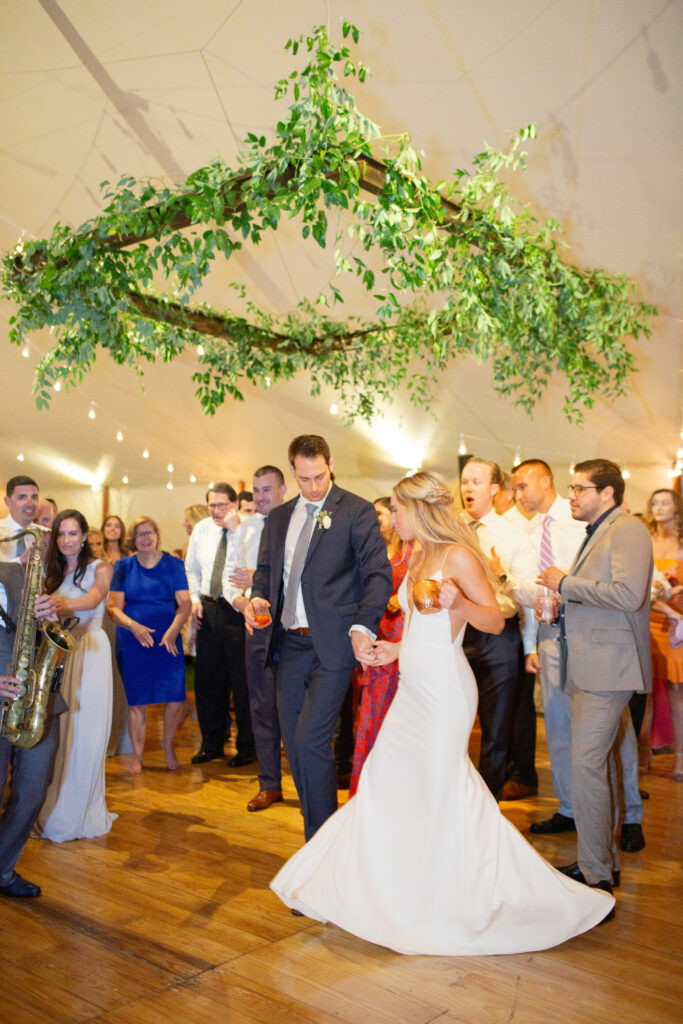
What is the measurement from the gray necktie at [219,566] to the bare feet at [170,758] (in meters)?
1.05

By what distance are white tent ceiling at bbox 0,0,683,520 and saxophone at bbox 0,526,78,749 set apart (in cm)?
250

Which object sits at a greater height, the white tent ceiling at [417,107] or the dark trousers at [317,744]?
the white tent ceiling at [417,107]

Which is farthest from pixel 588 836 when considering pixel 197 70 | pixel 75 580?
pixel 197 70

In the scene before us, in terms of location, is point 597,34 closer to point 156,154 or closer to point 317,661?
point 156,154

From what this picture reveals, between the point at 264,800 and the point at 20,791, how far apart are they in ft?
5.31

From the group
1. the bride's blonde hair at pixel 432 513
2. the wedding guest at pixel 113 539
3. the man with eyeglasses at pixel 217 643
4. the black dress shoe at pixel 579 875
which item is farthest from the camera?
the wedding guest at pixel 113 539

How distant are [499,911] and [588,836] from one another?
0.67 m

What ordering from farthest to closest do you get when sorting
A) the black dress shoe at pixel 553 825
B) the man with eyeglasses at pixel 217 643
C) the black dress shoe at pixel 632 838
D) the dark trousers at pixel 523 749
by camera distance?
the man with eyeglasses at pixel 217 643, the dark trousers at pixel 523 749, the black dress shoe at pixel 553 825, the black dress shoe at pixel 632 838

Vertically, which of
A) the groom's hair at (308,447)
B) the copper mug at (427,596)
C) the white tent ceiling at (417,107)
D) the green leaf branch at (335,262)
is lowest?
the copper mug at (427,596)

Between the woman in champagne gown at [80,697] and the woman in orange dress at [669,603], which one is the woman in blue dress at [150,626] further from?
the woman in orange dress at [669,603]

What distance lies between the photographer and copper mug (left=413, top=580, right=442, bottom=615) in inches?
113

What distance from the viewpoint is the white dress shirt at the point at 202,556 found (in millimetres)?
5762

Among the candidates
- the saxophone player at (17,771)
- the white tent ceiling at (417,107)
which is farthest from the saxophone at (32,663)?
the white tent ceiling at (417,107)

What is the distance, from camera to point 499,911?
107 inches
